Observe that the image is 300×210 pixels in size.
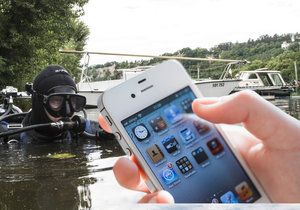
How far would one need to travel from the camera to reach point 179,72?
68.7 inches

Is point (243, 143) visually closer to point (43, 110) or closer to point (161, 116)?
point (161, 116)

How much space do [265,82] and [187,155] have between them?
39073 mm

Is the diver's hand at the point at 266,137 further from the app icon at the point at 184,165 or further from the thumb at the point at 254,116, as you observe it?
the app icon at the point at 184,165

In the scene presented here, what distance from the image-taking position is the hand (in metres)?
1.49

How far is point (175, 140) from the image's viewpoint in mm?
1660

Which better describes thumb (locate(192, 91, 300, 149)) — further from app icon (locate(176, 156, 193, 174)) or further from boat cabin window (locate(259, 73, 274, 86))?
boat cabin window (locate(259, 73, 274, 86))

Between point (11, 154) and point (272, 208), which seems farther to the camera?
point (11, 154)

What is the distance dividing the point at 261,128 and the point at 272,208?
537mm

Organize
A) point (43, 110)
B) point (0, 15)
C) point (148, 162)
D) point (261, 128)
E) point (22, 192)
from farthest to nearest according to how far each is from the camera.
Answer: point (0, 15) → point (43, 110) → point (22, 192) → point (148, 162) → point (261, 128)

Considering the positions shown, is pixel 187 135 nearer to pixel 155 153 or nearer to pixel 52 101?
pixel 155 153

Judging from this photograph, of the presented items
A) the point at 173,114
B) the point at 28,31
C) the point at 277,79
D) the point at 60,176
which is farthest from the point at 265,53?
the point at 173,114

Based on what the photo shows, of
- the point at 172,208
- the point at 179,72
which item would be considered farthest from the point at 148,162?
the point at 172,208

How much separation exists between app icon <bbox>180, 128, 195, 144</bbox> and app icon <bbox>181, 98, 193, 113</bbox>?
0.20 ft

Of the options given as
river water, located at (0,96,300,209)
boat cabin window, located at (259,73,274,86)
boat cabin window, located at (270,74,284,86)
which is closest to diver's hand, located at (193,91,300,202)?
river water, located at (0,96,300,209)
